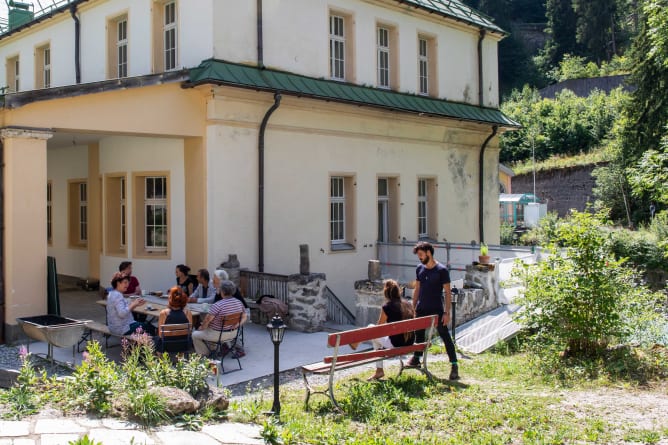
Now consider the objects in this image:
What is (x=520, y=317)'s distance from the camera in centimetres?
1019

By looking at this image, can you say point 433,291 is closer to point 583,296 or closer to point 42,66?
point 583,296

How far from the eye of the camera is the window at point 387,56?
1827cm

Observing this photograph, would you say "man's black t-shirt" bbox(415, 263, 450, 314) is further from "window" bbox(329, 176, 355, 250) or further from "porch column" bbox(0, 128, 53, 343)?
"window" bbox(329, 176, 355, 250)

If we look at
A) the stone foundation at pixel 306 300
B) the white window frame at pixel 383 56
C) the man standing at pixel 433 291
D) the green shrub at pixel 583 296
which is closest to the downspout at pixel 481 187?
the white window frame at pixel 383 56

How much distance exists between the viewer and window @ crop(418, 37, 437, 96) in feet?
64.4

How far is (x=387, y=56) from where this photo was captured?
1852 centimetres

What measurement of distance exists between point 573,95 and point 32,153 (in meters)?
47.2

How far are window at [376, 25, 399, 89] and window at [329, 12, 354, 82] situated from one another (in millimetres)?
1277

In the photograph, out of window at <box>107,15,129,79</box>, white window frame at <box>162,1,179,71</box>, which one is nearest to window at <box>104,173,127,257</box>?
window at <box>107,15,129,79</box>

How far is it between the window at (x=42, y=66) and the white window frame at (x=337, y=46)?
29.1ft

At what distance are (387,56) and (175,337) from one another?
38.7 ft

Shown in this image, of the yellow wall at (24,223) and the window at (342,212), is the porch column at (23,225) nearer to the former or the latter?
the yellow wall at (24,223)

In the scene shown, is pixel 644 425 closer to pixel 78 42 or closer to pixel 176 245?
pixel 176 245

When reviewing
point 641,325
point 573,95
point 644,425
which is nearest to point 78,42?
point 641,325
